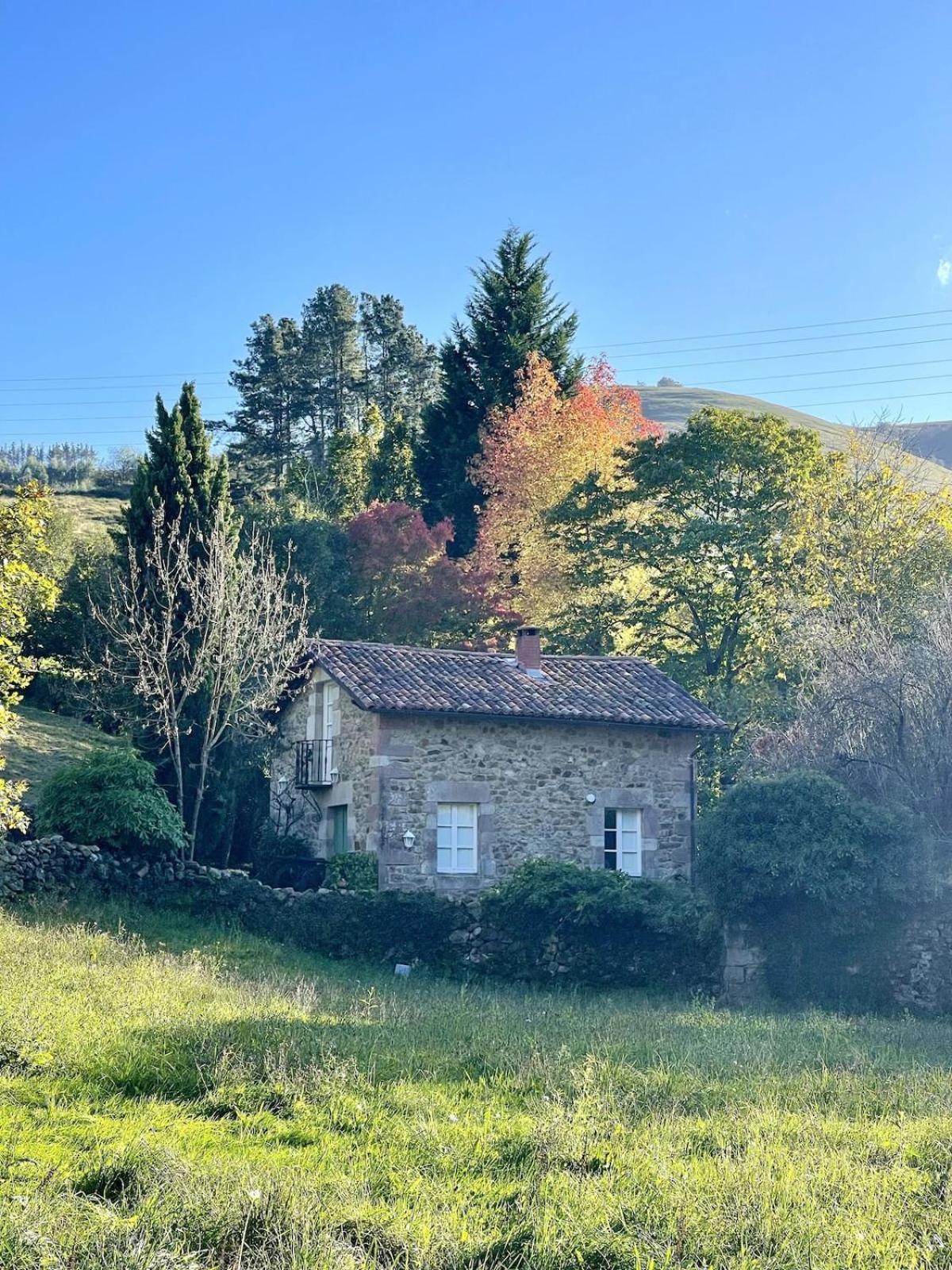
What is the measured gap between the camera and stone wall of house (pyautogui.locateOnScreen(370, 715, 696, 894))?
2303 centimetres

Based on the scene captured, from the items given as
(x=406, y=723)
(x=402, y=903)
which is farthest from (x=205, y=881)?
(x=406, y=723)

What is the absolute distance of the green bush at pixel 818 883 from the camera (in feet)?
62.3

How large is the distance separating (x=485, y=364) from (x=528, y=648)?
2043 cm

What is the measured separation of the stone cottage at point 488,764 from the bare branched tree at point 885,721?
88.0 inches

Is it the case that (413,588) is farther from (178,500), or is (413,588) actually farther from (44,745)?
(44,745)

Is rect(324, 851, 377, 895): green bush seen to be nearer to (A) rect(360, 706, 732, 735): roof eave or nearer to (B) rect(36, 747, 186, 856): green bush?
(A) rect(360, 706, 732, 735): roof eave

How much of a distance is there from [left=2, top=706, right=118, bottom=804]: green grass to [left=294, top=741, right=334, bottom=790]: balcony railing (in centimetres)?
517

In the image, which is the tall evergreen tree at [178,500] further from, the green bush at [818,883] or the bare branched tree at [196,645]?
the green bush at [818,883]

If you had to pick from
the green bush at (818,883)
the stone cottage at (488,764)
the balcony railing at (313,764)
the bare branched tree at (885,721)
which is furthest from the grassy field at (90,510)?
the green bush at (818,883)

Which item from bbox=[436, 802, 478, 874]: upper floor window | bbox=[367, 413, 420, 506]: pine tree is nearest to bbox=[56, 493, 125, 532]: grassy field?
bbox=[367, 413, 420, 506]: pine tree

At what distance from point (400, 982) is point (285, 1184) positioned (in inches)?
435

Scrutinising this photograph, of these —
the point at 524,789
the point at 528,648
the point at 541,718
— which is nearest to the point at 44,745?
the point at 528,648

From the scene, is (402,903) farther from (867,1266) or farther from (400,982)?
(867,1266)

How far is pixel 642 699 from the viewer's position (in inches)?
999
